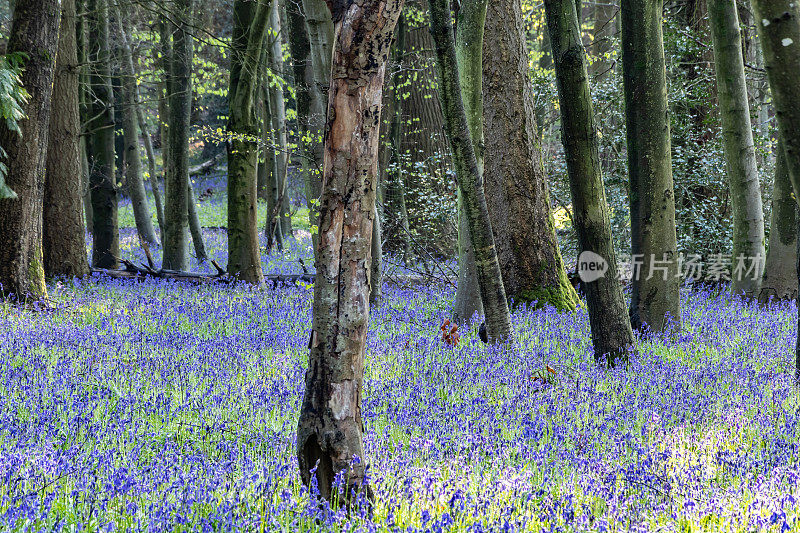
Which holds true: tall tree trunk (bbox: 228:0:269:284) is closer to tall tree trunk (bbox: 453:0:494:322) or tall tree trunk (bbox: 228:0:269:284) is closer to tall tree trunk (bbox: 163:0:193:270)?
tall tree trunk (bbox: 163:0:193:270)

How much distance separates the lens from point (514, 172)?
9.03 m

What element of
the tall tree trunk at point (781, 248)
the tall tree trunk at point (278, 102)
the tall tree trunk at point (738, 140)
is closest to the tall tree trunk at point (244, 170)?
the tall tree trunk at point (278, 102)

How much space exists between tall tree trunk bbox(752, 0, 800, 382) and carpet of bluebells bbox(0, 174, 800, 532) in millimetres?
1802

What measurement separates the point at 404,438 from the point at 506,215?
220 inches

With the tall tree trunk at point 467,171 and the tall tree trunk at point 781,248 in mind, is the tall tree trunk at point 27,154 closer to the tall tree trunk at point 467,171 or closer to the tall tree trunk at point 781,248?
the tall tree trunk at point 467,171

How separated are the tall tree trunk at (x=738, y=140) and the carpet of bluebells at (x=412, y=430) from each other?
3.10 metres

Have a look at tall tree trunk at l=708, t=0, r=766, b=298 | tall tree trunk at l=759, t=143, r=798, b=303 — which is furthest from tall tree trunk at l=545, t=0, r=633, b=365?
tall tree trunk at l=759, t=143, r=798, b=303

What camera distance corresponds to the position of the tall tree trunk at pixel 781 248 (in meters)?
9.92

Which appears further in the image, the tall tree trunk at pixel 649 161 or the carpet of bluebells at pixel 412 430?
the tall tree trunk at pixel 649 161

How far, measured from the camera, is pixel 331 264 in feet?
8.89

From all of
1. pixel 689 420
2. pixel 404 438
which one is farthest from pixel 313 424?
pixel 689 420

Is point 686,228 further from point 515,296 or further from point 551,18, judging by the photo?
point 551,18

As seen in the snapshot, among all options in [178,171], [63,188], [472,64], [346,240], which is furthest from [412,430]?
[178,171]

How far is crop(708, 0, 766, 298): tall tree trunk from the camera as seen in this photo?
9.44 m
